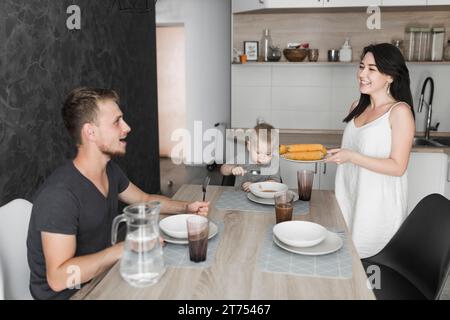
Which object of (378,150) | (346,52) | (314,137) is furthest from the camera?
(314,137)

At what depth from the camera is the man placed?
132cm

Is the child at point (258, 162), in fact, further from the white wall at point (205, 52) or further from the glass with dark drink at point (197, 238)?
the white wall at point (205, 52)

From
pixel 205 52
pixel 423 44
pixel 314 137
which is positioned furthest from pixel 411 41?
pixel 205 52

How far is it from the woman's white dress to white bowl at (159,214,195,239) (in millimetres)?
1029

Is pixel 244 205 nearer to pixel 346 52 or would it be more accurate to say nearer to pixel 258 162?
pixel 258 162

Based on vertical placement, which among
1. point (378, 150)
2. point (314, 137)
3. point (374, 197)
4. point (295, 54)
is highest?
point (295, 54)

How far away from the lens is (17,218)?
1.54 metres

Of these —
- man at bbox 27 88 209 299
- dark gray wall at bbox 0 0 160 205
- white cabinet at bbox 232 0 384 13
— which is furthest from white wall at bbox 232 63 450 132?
man at bbox 27 88 209 299

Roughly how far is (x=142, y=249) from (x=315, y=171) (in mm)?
2515

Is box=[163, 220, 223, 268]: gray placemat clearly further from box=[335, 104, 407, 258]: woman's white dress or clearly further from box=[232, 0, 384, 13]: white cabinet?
box=[232, 0, 384, 13]: white cabinet

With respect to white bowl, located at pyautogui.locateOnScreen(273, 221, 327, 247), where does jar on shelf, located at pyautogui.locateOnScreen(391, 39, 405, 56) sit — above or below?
above

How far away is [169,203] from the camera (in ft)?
6.00

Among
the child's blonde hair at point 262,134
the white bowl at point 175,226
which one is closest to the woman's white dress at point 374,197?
the child's blonde hair at point 262,134

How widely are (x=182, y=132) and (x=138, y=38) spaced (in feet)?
7.17
